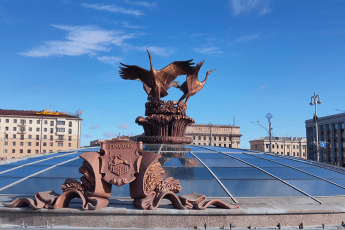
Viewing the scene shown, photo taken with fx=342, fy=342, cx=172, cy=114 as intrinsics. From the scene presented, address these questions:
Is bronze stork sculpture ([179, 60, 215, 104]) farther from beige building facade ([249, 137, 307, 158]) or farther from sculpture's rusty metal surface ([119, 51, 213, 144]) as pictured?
beige building facade ([249, 137, 307, 158])

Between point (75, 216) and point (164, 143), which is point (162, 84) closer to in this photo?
point (164, 143)

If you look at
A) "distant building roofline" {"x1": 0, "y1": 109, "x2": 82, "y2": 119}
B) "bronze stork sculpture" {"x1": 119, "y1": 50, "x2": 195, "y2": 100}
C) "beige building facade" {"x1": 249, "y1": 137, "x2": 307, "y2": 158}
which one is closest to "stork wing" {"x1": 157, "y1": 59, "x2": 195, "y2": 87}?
"bronze stork sculpture" {"x1": 119, "y1": 50, "x2": 195, "y2": 100}

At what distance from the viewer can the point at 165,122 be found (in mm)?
16312

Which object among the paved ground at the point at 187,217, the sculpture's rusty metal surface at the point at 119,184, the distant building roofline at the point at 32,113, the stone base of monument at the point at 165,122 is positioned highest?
the distant building roofline at the point at 32,113

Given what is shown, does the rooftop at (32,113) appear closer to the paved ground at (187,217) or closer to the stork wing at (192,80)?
the stork wing at (192,80)

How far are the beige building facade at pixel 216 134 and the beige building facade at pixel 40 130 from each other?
33010 millimetres

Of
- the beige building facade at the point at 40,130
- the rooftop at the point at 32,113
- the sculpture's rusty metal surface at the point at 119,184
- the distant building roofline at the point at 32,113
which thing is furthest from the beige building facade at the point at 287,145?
the sculpture's rusty metal surface at the point at 119,184

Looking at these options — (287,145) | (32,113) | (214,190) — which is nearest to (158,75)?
(214,190)

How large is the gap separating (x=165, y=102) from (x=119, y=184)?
765 centimetres

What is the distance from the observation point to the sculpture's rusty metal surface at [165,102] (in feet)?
53.5

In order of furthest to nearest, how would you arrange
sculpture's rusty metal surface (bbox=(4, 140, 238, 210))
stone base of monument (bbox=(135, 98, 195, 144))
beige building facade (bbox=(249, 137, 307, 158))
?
beige building facade (bbox=(249, 137, 307, 158)) → stone base of monument (bbox=(135, 98, 195, 144)) → sculpture's rusty metal surface (bbox=(4, 140, 238, 210))

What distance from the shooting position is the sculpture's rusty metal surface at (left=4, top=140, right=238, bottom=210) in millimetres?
9203

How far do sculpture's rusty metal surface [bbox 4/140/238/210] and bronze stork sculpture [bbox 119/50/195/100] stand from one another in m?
7.54

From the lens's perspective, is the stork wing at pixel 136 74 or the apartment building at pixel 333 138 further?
the apartment building at pixel 333 138
